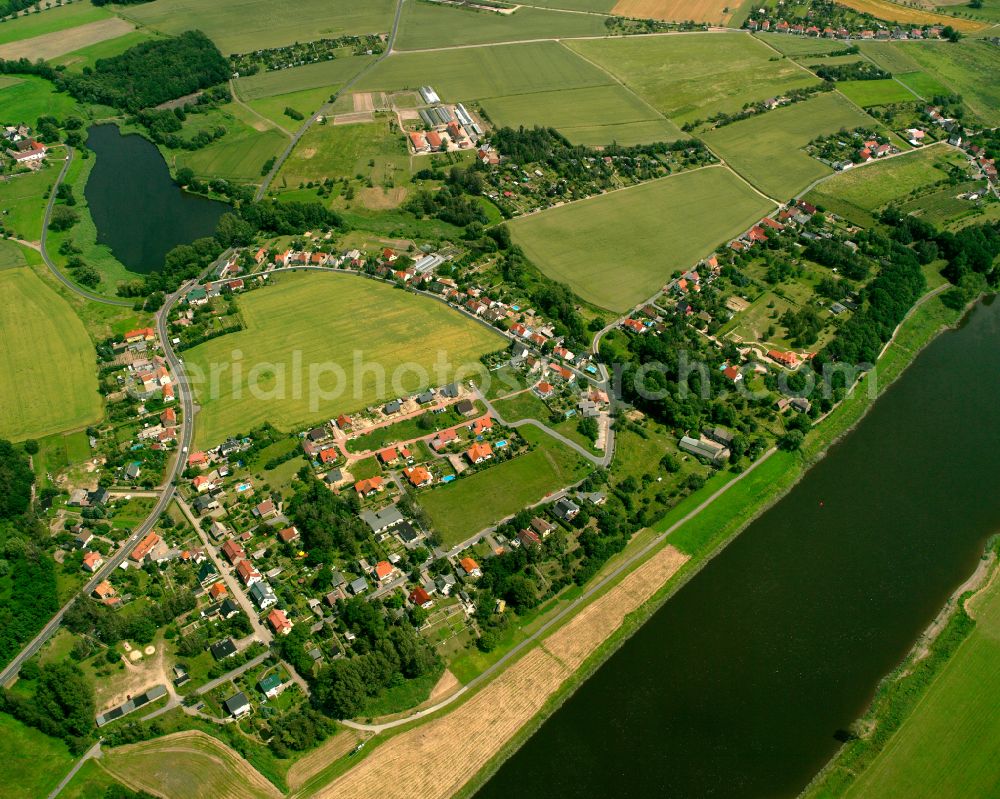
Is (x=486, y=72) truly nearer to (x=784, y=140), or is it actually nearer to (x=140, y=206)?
(x=784, y=140)

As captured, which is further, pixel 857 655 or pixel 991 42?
pixel 991 42

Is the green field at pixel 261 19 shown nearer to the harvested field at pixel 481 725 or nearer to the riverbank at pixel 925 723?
the harvested field at pixel 481 725

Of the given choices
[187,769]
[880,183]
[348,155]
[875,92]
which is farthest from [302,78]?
[187,769]

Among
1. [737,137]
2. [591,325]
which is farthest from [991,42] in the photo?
[591,325]

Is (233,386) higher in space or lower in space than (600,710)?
higher

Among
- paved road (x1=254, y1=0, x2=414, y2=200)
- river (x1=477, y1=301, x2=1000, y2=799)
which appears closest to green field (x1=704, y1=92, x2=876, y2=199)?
river (x1=477, y1=301, x2=1000, y2=799)

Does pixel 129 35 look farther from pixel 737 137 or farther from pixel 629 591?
pixel 629 591
